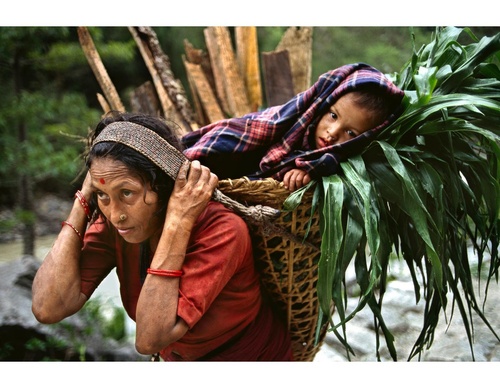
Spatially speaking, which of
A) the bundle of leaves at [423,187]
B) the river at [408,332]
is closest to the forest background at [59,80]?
the river at [408,332]

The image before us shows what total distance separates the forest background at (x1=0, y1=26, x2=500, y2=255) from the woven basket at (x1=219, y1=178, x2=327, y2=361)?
0.94 meters

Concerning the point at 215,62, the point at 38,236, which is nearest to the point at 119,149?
the point at 215,62

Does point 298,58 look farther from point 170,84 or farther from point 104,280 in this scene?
point 104,280

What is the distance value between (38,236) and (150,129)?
137 centimetres

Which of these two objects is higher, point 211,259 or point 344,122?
point 344,122

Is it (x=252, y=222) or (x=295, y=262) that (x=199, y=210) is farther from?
(x=295, y=262)

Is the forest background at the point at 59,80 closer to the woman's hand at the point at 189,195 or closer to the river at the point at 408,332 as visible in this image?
the river at the point at 408,332

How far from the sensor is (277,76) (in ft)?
5.82

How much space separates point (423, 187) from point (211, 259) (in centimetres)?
36

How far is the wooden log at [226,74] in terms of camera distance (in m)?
1.81

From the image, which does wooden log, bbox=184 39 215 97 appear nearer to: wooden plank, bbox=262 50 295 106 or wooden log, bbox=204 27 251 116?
wooden log, bbox=204 27 251 116

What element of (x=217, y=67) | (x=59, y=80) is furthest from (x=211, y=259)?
(x=59, y=80)

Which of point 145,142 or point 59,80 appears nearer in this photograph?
point 145,142

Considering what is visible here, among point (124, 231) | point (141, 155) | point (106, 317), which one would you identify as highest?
point (141, 155)
